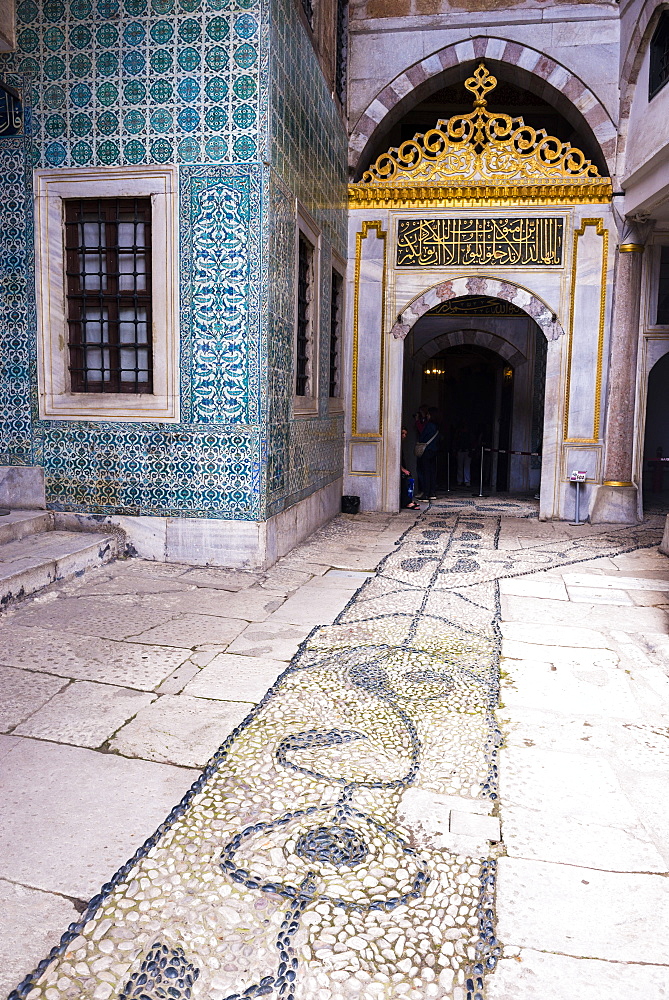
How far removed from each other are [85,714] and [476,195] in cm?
659

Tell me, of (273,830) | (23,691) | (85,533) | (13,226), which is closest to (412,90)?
(13,226)

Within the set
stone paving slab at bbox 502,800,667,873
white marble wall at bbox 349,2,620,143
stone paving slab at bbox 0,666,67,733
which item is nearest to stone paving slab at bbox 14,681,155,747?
stone paving slab at bbox 0,666,67,733

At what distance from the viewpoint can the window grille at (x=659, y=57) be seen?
20.8 ft

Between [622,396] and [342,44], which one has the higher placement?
[342,44]

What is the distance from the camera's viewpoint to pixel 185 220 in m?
4.60

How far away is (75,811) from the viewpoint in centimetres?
198

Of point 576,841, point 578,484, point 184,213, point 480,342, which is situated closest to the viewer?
point 576,841

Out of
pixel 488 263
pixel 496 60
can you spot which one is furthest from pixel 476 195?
pixel 496 60

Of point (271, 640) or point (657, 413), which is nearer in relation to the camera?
point (271, 640)

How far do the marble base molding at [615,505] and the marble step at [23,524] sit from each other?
521 cm

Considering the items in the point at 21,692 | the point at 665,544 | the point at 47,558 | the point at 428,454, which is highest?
the point at 428,454

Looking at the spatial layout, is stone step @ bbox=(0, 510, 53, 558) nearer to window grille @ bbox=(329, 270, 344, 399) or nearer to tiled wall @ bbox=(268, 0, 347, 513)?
tiled wall @ bbox=(268, 0, 347, 513)

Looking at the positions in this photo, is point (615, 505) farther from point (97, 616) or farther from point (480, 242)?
point (97, 616)

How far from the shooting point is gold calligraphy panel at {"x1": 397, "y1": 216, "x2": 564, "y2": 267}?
7.42 metres
